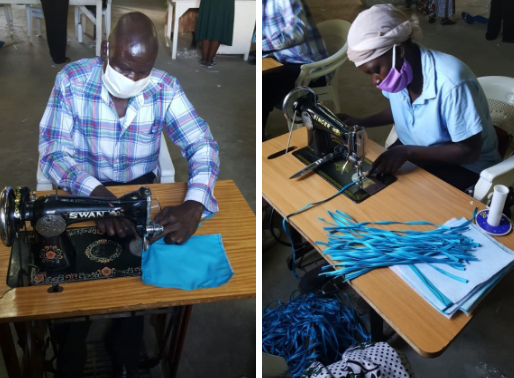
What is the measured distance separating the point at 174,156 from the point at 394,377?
5.20 feet

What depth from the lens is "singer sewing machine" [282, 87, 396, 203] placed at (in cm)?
130

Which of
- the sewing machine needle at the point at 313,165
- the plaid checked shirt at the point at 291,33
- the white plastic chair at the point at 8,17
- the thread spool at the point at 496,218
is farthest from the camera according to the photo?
the plaid checked shirt at the point at 291,33

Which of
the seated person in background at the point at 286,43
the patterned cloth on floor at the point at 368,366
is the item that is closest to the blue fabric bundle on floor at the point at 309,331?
the patterned cloth on floor at the point at 368,366

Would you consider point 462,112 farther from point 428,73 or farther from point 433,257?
point 433,257

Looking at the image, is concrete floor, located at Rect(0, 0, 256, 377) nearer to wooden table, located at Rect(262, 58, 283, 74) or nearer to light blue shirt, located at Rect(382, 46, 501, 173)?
wooden table, located at Rect(262, 58, 283, 74)

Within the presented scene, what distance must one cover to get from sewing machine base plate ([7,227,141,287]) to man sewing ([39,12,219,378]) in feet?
0.11

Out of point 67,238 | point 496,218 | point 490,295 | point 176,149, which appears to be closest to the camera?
point 67,238

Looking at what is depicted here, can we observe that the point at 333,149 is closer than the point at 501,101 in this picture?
Yes

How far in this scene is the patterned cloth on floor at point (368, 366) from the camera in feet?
3.52

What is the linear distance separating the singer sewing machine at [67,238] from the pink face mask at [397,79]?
71 centimetres

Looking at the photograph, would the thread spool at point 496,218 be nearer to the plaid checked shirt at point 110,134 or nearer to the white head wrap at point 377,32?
the white head wrap at point 377,32

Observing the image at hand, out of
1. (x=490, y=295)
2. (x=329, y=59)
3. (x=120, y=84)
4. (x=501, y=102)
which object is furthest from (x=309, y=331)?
(x=329, y=59)

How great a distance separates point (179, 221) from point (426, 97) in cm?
77

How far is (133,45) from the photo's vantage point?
41.8 inches
